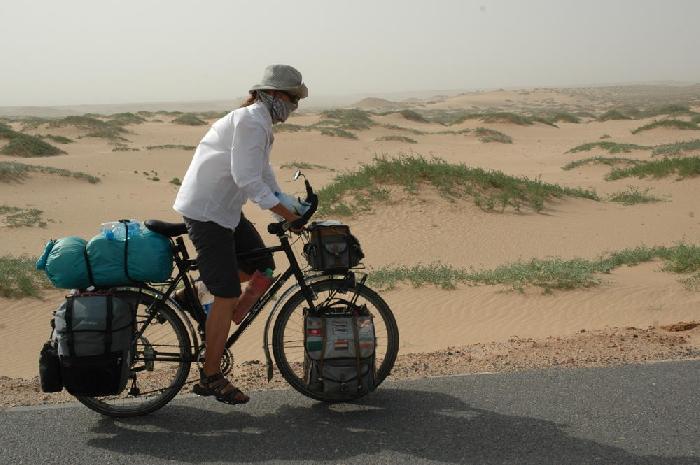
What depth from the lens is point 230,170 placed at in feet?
12.9

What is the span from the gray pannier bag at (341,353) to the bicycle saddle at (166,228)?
0.93 meters

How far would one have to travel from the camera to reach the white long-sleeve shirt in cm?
377

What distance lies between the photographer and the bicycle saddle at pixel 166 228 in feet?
13.1

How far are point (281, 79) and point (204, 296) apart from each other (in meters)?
1.41

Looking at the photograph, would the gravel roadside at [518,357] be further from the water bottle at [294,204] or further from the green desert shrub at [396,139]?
the green desert shrub at [396,139]

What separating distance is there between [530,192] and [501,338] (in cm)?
1016

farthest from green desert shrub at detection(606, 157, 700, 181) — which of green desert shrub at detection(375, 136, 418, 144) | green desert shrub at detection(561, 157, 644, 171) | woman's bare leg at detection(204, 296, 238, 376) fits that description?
woman's bare leg at detection(204, 296, 238, 376)

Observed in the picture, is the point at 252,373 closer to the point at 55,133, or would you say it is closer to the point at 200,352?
the point at 200,352

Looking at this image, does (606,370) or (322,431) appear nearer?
(322,431)

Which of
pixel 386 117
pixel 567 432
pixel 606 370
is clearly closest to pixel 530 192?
pixel 606 370

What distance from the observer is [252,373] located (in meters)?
5.08

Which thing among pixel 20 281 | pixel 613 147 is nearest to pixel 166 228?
pixel 20 281

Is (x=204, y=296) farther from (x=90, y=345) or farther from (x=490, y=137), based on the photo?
(x=490, y=137)

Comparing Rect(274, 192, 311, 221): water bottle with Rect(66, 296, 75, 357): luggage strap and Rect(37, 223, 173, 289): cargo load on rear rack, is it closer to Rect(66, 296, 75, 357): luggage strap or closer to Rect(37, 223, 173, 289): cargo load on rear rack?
Rect(37, 223, 173, 289): cargo load on rear rack
